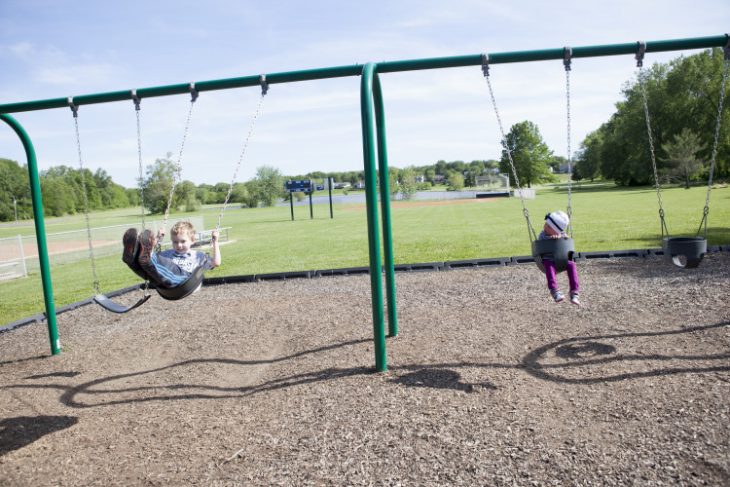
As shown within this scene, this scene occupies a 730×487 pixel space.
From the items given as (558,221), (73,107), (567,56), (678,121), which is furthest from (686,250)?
(678,121)

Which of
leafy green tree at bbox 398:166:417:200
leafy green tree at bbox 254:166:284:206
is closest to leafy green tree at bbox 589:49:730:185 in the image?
leafy green tree at bbox 398:166:417:200

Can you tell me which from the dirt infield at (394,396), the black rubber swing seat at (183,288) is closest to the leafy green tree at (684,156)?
the dirt infield at (394,396)

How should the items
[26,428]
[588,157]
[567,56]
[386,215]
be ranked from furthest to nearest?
[588,157] → [386,215] → [567,56] → [26,428]

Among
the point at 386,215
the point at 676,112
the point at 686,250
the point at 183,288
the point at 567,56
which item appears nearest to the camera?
the point at 183,288

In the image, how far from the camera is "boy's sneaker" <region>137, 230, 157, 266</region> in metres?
3.94

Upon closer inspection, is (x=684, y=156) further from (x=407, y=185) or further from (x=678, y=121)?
(x=407, y=185)

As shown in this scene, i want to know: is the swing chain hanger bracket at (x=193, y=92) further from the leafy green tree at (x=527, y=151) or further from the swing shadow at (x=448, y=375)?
the leafy green tree at (x=527, y=151)

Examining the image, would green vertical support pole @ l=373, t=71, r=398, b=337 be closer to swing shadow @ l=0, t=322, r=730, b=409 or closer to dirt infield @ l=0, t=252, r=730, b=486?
dirt infield @ l=0, t=252, r=730, b=486

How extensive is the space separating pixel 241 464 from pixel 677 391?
3105mm

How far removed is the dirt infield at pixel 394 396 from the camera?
3.03 metres

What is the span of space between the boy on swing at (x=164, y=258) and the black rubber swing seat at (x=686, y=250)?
4295 mm

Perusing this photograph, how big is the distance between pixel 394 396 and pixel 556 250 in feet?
6.19

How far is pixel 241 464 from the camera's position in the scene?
3154 millimetres

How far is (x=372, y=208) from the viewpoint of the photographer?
4355 millimetres
